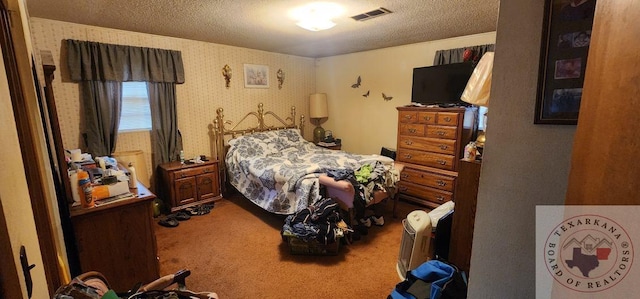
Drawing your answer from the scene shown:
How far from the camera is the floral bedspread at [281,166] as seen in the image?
285cm

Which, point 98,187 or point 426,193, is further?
point 426,193

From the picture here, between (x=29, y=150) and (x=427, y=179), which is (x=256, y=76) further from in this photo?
(x=29, y=150)

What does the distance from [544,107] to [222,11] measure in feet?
8.04

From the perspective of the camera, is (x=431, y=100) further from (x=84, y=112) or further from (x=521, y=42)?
(x=84, y=112)

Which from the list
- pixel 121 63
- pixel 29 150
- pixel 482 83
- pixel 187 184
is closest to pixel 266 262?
pixel 187 184

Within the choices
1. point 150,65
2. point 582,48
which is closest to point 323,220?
point 582,48

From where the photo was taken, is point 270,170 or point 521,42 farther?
point 270,170

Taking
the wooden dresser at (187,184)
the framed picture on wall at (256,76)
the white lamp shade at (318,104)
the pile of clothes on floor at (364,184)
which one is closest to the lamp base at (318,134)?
the white lamp shade at (318,104)

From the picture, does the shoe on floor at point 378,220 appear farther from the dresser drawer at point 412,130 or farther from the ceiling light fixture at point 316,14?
the ceiling light fixture at point 316,14

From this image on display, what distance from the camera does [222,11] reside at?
2.46m

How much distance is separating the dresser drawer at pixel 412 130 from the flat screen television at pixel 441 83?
33 centimetres

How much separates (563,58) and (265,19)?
7.99ft

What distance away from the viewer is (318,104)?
494cm

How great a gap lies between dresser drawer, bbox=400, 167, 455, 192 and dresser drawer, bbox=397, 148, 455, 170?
117 millimetres
